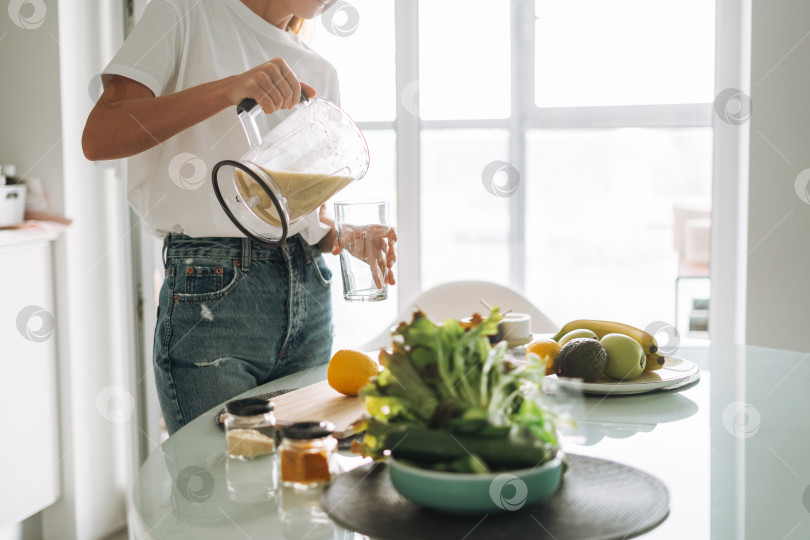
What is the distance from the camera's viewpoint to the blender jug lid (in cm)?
107

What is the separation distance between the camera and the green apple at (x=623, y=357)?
3.81 feet

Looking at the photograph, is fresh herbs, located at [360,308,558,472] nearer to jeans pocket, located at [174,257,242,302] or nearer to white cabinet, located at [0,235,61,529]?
jeans pocket, located at [174,257,242,302]

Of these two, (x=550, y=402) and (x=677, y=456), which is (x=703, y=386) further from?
(x=550, y=402)

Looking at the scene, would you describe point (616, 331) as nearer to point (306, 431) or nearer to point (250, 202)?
point (250, 202)

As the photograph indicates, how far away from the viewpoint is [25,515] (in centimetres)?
219

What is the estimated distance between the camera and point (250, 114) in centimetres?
117

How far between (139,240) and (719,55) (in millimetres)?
1984

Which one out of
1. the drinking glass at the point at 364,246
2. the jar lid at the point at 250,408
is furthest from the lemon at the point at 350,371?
the jar lid at the point at 250,408

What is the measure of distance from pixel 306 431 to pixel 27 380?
1.75 m

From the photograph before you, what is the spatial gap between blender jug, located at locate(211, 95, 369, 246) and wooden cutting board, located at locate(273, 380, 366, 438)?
0.73ft

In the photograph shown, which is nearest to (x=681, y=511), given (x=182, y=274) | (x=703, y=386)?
(x=703, y=386)

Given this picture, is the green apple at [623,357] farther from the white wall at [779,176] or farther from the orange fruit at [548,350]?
the white wall at [779,176]

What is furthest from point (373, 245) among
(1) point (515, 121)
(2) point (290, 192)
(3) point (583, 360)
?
(1) point (515, 121)

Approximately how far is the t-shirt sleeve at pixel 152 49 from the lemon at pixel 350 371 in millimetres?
574
